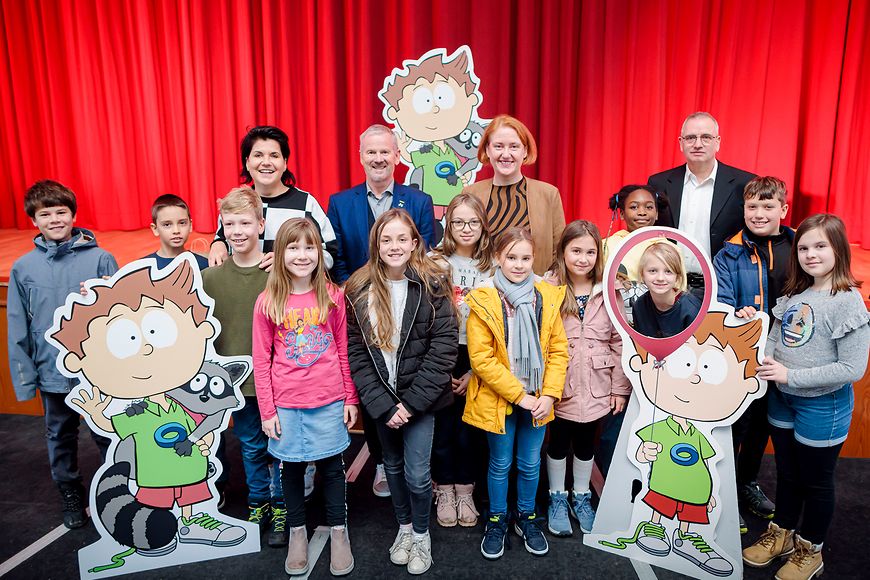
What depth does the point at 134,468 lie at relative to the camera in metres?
1.90

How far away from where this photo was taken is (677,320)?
6.07 feet

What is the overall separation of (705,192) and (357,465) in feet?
6.48

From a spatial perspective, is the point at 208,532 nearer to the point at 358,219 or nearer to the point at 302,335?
the point at 302,335

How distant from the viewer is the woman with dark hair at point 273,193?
2133 mm

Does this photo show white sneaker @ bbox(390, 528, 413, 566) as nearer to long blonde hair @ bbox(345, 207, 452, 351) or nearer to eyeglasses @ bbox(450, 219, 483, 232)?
long blonde hair @ bbox(345, 207, 452, 351)

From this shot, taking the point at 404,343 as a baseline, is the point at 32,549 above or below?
below

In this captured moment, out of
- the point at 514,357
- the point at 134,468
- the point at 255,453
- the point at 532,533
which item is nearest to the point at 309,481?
the point at 255,453

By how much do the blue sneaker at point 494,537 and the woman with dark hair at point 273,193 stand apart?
1.14 meters

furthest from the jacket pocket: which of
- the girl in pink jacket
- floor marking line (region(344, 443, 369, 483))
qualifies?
floor marking line (region(344, 443, 369, 483))

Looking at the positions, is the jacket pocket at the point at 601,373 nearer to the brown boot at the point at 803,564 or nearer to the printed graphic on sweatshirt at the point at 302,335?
the brown boot at the point at 803,564

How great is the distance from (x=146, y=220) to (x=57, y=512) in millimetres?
2798

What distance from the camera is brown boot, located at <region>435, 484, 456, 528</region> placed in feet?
7.02

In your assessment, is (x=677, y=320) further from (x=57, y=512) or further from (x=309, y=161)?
(x=309, y=161)

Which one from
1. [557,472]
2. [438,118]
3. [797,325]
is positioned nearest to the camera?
[797,325]
